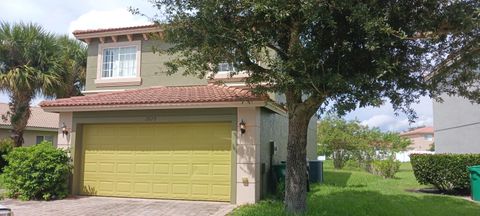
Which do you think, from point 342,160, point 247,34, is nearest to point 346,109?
point 247,34

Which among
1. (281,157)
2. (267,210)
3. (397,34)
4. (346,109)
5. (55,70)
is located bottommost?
(267,210)

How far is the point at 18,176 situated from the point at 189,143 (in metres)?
4.97

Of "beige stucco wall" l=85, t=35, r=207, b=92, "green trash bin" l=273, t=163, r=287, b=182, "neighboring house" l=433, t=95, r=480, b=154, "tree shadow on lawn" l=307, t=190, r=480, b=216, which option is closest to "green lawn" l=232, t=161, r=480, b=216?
"tree shadow on lawn" l=307, t=190, r=480, b=216

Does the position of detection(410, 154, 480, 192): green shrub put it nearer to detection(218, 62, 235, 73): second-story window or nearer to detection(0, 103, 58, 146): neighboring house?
detection(218, 62, 235, 73): second-story window

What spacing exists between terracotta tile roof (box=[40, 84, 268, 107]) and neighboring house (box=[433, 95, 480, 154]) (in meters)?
10.1

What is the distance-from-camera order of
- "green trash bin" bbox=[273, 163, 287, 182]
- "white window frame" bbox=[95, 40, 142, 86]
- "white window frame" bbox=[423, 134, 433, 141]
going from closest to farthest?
"green trash bin" bbox=[273, 163, 287, 182] < "white window frame" bbox=[95, 40, 142, 86] < "white window frame" bbox=[423, 134, 433, 141]

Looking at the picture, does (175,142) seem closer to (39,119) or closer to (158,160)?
(158,160)

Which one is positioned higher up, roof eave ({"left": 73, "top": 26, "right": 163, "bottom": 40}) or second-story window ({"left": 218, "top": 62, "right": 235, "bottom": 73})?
roof eave ({"left": 73, "top": 26, "right": 163, "bottom": 40})

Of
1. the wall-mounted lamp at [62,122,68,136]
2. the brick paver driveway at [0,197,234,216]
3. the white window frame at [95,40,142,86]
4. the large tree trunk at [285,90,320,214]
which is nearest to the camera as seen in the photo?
the large tree trunk at [285,90,320,214]

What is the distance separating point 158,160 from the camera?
13016 millimetres

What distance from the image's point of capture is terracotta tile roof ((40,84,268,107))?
1184cm

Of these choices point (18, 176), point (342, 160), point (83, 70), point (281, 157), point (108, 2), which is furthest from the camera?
point (342, 160)

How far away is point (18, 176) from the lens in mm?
12438

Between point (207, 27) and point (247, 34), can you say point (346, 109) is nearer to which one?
point (247, 34)
